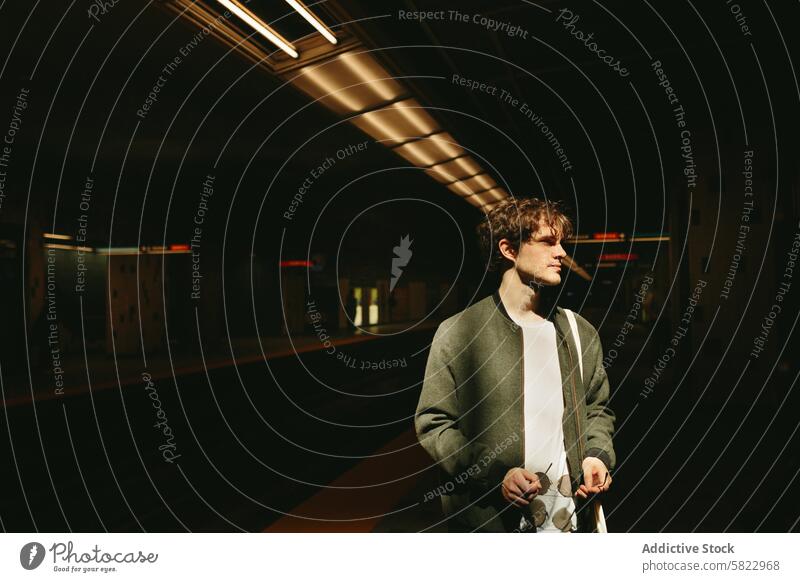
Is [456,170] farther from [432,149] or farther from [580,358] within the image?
[580,358]

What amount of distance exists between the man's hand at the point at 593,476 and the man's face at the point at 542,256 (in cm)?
61

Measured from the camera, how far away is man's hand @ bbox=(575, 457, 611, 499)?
177 centimetres

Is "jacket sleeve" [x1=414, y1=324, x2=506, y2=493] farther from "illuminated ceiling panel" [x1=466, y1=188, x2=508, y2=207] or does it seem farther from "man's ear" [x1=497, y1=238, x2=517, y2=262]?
"illuminated ceiling panel" [x1=466, y1=188, x2=508, y2=207]

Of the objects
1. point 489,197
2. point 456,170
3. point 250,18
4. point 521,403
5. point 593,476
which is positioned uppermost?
point 456,170

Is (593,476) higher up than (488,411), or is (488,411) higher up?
(488,411)

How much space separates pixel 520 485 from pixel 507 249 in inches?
31.5

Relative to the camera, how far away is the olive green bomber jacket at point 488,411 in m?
1.80

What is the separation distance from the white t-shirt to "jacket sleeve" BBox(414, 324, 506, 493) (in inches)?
6.3

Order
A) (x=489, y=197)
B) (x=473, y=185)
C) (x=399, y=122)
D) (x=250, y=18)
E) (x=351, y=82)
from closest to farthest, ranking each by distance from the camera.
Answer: (x=250, y=18) → (x=351, y=82) → (x=399, y=122) → (x=473, y=185) → (x=489, y=197)

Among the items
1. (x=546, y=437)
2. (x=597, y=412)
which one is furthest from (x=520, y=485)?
(x=597, y=412)

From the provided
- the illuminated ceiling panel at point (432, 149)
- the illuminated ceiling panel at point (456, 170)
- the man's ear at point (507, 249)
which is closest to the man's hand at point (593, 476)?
the man's ear at point (507, 249)

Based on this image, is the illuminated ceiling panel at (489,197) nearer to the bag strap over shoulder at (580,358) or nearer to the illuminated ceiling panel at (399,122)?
the illuminated ceiling panel at (399,122)

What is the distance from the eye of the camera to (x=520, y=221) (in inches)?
75.6

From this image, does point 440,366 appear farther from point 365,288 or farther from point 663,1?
point 365,288
